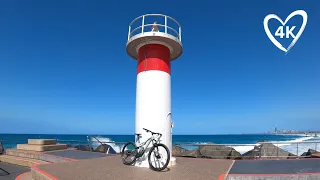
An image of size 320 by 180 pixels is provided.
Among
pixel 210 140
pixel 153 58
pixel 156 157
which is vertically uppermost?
pixel 153 58

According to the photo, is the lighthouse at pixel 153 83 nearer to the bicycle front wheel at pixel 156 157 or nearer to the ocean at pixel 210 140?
the bicycle front wheel at pixel 156 157

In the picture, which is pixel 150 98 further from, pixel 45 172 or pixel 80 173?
pixel 45 172

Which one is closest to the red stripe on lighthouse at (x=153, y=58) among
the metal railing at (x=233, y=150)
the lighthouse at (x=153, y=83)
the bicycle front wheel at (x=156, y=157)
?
the lighthouse at (x=153, y=83)

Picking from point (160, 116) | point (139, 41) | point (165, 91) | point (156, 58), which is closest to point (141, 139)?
point (160, 116)

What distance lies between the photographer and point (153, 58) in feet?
23.8

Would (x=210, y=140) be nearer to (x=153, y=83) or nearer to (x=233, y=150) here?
(x=233, y=150)

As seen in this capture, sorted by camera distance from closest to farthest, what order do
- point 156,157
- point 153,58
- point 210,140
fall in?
1. point 156,157
2. point 153,58
3. point 210,140

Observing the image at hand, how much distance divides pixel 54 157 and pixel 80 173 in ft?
13.3

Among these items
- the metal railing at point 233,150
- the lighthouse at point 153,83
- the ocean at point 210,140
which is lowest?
the ocean at point 210,140

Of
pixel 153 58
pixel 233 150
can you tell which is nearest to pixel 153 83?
pixel 153 58

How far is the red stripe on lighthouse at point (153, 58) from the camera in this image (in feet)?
23.7

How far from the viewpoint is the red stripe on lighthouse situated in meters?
7.23

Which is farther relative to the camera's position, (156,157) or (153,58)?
(153,58)

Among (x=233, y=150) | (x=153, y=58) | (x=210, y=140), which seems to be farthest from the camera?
(x=210, y=140)
